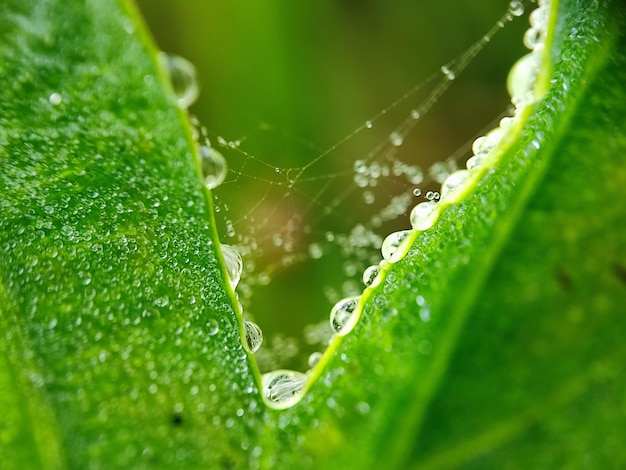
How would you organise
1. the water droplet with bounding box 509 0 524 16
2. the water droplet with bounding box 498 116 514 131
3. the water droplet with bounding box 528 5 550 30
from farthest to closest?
the water droplet with bounding box 509 0 524 16 → the water droplet with bounding box 528 5 550 30 → the water droplet with bounding box 498 116 514 131

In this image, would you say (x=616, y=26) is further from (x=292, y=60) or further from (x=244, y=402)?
(x=292, y=60)

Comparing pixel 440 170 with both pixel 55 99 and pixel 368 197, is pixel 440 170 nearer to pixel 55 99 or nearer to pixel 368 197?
pixel 368 197

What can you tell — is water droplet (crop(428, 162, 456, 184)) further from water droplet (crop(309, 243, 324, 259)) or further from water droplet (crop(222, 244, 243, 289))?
water droplet (crop(222, 244, 243, 289))

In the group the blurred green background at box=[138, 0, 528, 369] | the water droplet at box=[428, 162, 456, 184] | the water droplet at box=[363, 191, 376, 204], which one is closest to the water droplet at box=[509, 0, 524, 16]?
the blurred green background at box=[138, 0, 528, 369]

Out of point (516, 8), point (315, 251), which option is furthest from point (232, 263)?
point (516, 8)

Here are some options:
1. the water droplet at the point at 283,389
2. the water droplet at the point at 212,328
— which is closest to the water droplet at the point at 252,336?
the water droplet at the point at 283,389

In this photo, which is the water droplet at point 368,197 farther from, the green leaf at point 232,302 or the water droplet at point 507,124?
the green leaf at point 232,302
